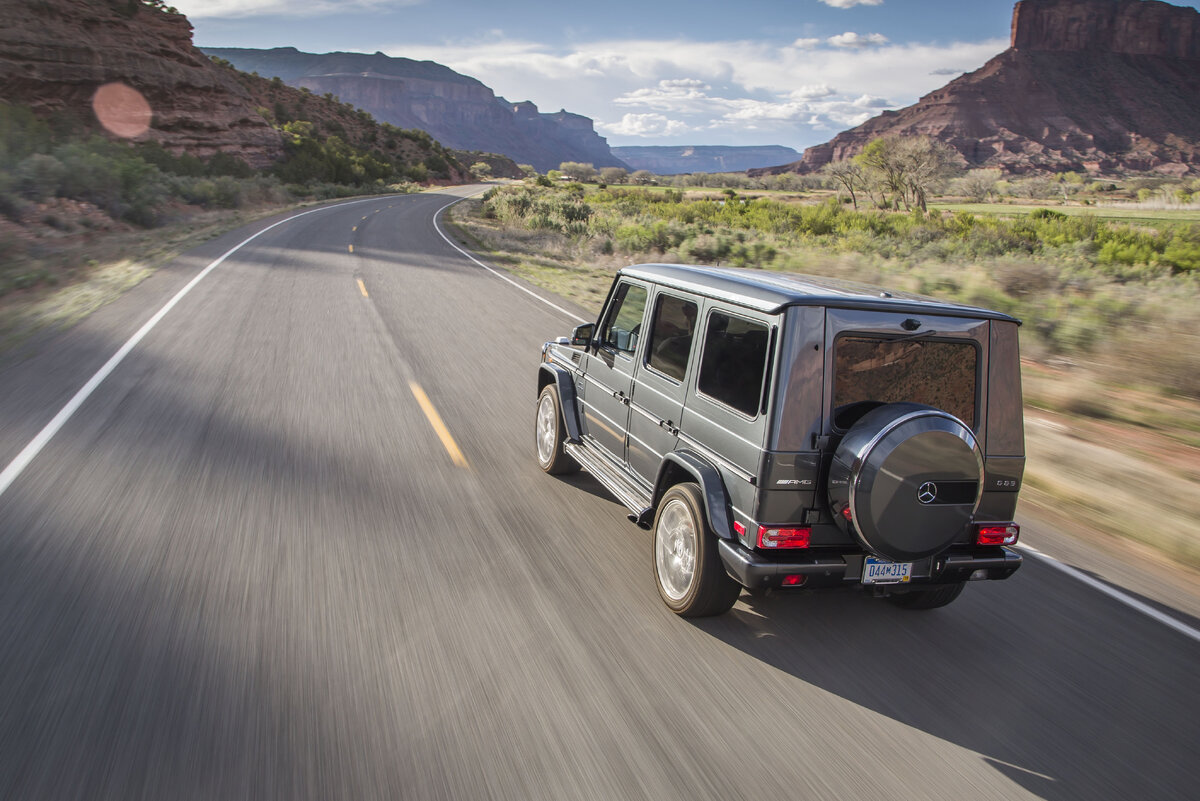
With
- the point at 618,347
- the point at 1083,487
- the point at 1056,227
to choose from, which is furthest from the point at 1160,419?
the point at 1056,227

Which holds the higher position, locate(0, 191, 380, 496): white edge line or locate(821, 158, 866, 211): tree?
locate(821, 158, 866, 211): tree

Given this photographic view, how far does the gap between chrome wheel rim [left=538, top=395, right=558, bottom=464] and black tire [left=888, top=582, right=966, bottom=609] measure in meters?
2.80

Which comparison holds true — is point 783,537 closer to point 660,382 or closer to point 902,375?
point 902,375

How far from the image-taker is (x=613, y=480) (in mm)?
5215

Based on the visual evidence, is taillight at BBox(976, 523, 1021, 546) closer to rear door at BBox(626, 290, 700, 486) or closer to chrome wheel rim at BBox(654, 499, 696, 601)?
chrome wheel rim at BBox(654, 499, 696, 601)

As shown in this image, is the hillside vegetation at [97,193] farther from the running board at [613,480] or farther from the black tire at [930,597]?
the black tire at [930,597]

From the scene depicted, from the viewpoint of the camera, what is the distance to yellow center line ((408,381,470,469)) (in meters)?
6.50

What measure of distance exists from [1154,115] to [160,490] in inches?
6099

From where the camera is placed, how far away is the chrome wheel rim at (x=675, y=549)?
4.16 metres

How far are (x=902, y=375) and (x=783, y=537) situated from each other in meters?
1.01

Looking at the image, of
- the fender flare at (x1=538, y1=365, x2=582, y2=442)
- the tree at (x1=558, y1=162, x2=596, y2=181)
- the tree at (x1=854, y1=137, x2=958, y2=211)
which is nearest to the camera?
the fender flare at (x1=538, y1=365, x2=582, y2=442)

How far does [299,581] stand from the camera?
4.34 meters

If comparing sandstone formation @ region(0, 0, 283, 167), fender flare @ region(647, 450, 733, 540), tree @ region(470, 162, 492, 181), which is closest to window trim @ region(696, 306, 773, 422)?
fender flare @ region(647, 450, 733, 540)

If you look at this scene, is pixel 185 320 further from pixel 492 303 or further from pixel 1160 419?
pixel 1160 419
